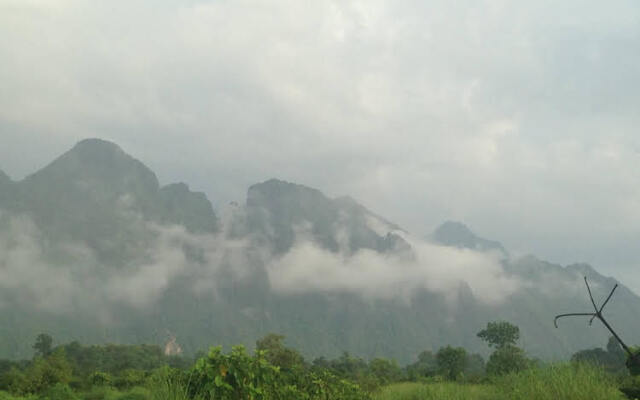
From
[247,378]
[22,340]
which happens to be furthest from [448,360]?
[22,340]

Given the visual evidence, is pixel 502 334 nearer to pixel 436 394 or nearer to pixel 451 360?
pixel 451 360

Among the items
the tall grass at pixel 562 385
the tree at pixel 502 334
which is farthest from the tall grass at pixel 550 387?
the tree at pixel 502 334

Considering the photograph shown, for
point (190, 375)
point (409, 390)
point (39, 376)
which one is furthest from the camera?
point (39, 376)

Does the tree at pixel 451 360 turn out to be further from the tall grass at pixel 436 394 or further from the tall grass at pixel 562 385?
the tall grass at pixel 562 385

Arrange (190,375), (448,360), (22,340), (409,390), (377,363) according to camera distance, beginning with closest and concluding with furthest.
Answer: (190,375) < (409,390) < (448,360) < (377,363) < (22,340)

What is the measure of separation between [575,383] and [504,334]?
6923cm

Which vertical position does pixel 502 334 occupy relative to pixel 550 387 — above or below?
above

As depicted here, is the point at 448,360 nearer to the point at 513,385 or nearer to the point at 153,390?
the point at 513,385

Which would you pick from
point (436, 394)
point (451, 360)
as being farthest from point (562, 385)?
point (451, 360)

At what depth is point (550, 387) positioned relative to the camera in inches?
367

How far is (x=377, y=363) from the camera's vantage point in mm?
62062

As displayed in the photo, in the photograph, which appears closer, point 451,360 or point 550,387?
point 550,387

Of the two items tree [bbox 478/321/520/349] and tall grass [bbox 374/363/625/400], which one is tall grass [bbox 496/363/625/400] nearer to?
tall grass [bbox 374/363/625/400]

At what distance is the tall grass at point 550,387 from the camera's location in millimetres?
8820
